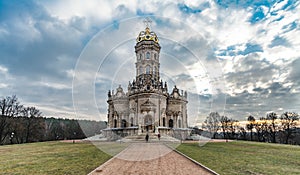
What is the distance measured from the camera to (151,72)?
6238cm

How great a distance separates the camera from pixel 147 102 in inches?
2002

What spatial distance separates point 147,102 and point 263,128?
44.8 metres

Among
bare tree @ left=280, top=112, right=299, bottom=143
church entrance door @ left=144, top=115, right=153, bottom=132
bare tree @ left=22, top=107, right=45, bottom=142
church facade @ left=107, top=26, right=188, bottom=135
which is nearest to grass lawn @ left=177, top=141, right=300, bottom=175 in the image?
church entrance door @ left=144, top=115, right=153, bottom=132

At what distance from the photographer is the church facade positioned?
50.2 m

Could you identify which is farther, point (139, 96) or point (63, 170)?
point (139, 96)

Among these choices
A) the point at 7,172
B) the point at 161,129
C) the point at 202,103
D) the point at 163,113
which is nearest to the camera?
the point at 7,172

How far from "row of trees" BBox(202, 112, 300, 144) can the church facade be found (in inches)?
413

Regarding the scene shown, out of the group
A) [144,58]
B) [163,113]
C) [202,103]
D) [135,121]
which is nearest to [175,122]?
[163,113]

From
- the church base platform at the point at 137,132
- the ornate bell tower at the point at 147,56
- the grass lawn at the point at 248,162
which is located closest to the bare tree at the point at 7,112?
the church base platform at the point at 137,132

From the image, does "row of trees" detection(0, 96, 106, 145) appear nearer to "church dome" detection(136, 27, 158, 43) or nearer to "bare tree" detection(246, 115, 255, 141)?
"church dome" detection(136, 27, 158, 43)

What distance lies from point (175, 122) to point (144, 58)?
72.4ft

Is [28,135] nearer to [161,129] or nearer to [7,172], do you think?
[161,129]

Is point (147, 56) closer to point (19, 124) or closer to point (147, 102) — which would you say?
point (147, 102)

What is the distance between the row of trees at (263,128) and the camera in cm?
6203
